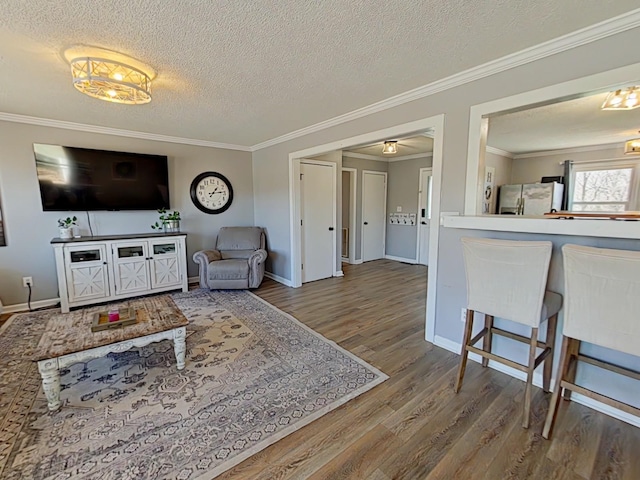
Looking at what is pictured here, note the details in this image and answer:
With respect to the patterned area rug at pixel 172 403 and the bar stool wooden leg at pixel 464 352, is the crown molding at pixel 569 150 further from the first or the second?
the patterned area rug at pixel 172 403

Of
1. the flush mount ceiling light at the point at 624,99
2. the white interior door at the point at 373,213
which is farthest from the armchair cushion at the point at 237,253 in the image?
the flush mount ceiling light at the point at 624,99

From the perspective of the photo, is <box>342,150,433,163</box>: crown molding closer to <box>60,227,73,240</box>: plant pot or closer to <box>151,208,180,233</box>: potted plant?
<box>151,208,180,233</box>: potted plant

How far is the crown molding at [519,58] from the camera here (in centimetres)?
162

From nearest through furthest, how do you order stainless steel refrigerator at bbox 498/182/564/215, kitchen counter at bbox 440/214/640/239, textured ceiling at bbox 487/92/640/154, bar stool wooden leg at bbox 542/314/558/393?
kitchen counter at bbox 440/214/640/239, bar stool wooden leg at bbox 542/314/558/393, textured ceiling at bbox 487/92/640/154, stainless steel refrigerator at bbox 498/182/564/215

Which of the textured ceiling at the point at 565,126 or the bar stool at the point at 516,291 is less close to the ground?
the textured ceiling at the point at 565,126

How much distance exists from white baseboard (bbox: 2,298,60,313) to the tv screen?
119cm

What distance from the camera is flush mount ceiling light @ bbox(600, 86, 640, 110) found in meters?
2.52

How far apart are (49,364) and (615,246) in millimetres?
3484

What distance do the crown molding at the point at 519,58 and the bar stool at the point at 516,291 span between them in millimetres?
1243

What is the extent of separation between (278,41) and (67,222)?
12.2 ft

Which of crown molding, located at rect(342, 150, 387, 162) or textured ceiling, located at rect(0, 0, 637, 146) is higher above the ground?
crown molding, located at rect(342, 150, 387, 162)

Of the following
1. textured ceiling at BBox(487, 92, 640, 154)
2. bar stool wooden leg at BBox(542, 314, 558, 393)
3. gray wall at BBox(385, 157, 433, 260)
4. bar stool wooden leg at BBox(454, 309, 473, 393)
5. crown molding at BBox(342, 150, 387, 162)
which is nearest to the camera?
bar stool wooden leg at BBox(542, 314, 558, 393)

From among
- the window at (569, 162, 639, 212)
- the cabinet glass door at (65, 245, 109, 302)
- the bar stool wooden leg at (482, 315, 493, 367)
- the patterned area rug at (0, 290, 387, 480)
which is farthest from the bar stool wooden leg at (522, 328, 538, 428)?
the window at (569, 162, 639, 212)

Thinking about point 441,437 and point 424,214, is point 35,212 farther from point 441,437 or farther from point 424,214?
point 424,214
